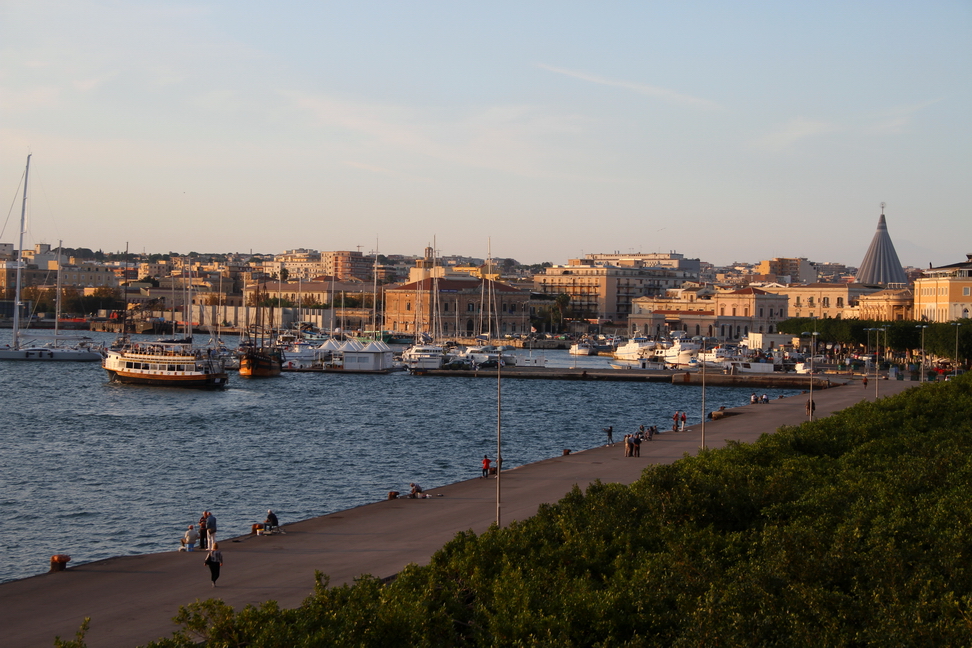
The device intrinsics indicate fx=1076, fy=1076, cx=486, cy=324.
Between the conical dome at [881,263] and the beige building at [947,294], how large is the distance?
3685 centimetres

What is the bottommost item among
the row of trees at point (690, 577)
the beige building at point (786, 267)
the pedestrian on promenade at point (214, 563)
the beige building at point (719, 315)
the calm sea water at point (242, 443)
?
the calm sea water at point (242, 443)

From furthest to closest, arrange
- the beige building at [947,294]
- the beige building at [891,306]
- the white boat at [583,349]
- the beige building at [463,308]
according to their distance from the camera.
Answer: the beige building at [463,308] → the white boat at [583,349] → the beige building at [891,306] → the beige building at [947,294]

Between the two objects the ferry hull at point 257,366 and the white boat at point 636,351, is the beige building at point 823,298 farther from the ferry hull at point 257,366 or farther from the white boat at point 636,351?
the ferry hull at point 257,366

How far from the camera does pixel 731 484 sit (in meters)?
13.1

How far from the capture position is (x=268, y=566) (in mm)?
13586

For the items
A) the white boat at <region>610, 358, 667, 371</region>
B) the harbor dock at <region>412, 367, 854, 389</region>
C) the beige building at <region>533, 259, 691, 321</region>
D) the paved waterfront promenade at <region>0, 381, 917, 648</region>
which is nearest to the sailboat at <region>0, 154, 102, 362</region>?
the harbor dock at <region>412, 367, 854, 389</region>

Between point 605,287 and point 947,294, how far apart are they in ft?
183

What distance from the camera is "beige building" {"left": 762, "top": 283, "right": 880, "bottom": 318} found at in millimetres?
88919

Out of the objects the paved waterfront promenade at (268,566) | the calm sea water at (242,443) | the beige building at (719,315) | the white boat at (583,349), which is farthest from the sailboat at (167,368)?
the beige building at (719,315)

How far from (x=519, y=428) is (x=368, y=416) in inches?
218

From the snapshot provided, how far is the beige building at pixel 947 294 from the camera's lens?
2281 inches

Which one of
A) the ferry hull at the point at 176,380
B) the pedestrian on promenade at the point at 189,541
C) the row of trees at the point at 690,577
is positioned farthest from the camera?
the ferry hull at the point at 176,380

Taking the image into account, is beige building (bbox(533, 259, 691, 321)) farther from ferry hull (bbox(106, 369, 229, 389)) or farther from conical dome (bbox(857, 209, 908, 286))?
ferry hull (bbox(106, 369, 229, 389))

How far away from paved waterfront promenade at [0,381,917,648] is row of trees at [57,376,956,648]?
3.87 feet
